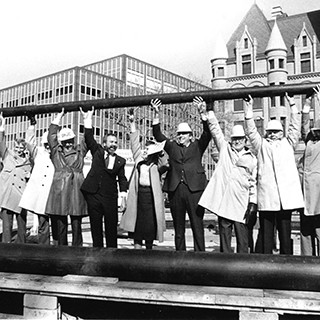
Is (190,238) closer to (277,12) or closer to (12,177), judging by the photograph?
(12,177)

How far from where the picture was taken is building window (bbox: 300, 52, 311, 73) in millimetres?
43094

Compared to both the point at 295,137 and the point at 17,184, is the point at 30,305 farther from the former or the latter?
the point at 295,137

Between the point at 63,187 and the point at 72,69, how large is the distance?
4600cm

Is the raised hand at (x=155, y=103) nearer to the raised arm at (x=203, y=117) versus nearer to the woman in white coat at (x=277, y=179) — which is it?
the raised arm at (x=203, y=117)

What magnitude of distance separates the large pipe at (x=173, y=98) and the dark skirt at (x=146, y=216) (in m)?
1.46

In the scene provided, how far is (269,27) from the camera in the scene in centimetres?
4862

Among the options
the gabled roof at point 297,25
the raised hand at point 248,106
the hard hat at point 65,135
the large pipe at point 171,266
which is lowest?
the large pipe at point 171,266

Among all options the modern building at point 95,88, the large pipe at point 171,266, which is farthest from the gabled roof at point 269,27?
the large pipe at point 171,266

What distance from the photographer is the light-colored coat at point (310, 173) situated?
499 centimetres

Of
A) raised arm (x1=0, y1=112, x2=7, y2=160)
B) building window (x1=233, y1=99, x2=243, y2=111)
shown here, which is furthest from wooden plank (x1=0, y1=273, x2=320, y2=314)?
building window (x1=233, y1=99, x2=243, y2=111)

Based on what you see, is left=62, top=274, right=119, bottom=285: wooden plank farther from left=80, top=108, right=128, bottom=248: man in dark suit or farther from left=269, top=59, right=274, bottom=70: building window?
left=269, top=59, right=274, bottom=70: building window

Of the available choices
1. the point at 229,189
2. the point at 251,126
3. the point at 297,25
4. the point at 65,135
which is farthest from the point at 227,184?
the point at 297,25

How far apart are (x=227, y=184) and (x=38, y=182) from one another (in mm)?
2894

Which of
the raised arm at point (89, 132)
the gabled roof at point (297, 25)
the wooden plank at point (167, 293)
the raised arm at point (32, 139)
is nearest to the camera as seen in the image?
the wooden plank at point (167, 293)
